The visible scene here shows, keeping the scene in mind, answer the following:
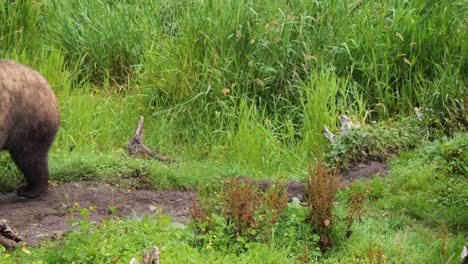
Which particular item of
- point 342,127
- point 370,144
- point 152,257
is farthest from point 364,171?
point 152,257

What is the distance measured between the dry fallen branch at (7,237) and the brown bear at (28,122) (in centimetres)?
140

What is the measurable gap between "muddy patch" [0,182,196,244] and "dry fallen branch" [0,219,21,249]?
0.23m

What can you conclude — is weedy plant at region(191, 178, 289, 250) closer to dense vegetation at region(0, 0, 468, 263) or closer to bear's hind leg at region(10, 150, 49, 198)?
dense vegetation at region(0, 0, 468, 263)

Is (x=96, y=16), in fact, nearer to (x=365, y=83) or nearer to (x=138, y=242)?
(x=365, y=83)

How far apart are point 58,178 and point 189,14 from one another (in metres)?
3.04

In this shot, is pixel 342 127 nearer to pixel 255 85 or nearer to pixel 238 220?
pixel 255 85

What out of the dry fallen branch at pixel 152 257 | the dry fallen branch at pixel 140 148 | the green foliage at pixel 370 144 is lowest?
the dry fallen branch at pixel 140 148

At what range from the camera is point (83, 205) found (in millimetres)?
7246

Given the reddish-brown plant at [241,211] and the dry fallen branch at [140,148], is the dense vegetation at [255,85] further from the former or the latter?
the reddish-brown plant at [241,211]

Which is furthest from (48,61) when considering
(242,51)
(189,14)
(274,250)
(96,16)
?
(274,250)

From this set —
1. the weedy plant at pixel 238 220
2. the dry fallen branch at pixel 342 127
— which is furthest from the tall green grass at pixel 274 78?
the weedy plant at pixel 238 220

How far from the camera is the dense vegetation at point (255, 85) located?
322 inches

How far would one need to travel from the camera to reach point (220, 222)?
6055 mm

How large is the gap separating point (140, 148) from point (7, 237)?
9.47ft
